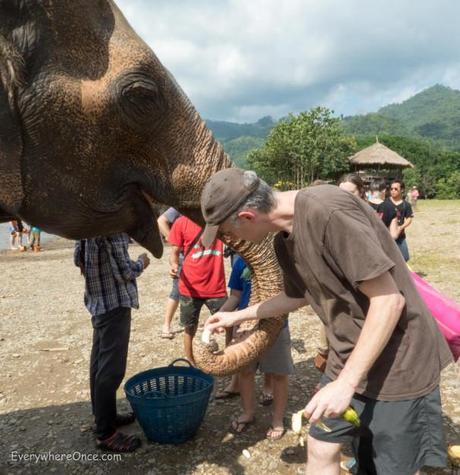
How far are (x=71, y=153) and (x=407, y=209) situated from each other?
249 inches

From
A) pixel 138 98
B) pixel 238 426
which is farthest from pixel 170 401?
pixel 138 98

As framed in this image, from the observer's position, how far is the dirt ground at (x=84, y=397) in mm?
3701

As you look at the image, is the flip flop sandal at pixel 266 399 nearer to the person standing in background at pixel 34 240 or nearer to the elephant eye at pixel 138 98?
the elephant eye at pixel 138 98

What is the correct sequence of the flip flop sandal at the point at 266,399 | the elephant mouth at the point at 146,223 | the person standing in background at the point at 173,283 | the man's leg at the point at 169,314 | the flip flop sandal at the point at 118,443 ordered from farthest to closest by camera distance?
the man's leg at the point at 169,314 → the person standing in background at the point at 173,283 → the flip flop sandal at the point at 266,399 → the flip flop sandal at the point at 118,443 → the elephant mouth at the point at 146,223

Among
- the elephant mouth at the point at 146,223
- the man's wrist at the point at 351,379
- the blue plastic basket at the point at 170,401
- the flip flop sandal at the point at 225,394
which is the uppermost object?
the elephant mouth at the point at 146,223

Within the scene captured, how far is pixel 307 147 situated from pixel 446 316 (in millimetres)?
38794

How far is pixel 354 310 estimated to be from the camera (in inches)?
85.7

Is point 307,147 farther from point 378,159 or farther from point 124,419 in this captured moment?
point 124,419

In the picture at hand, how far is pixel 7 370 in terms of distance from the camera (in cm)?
568

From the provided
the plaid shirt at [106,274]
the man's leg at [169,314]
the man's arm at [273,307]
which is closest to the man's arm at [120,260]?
the plaid shirt at [106,274]

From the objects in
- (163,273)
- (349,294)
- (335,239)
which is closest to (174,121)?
(335,239)

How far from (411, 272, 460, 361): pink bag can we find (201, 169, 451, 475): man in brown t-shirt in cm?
39

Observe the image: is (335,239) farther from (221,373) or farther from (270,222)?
(221,373)

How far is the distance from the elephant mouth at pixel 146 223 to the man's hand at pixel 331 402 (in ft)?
3.67
